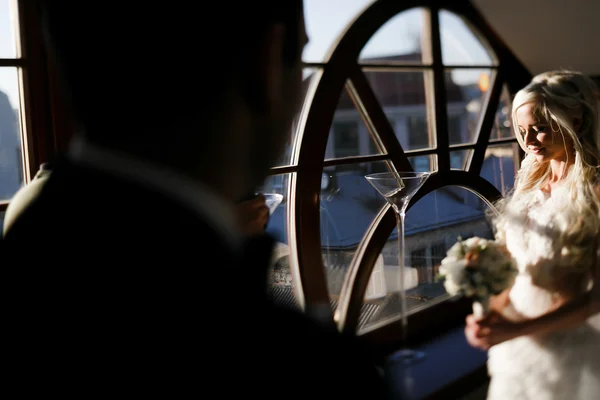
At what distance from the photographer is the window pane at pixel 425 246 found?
9.75 feet

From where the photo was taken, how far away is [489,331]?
1.54 metres

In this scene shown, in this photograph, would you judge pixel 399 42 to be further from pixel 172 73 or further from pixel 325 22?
pixel 172 73

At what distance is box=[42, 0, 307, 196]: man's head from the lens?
0.33 meters

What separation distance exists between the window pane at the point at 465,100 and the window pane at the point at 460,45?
7 centimetres

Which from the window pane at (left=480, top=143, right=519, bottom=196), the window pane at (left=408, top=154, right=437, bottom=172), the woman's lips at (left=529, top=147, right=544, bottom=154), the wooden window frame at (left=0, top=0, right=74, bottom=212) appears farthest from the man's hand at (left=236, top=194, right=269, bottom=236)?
the window pane at (left=480, top=143, right=519, bottom=196)

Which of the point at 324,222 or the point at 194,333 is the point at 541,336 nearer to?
the point at 324,222

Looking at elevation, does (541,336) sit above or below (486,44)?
below

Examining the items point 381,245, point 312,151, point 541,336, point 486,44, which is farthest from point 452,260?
point 486,44

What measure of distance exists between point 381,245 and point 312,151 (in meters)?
0.66

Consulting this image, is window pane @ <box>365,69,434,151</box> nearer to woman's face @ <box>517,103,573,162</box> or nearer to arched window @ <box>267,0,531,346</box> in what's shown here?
arched window @ <box>267,0,531,346</box>

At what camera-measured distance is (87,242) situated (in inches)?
11.7

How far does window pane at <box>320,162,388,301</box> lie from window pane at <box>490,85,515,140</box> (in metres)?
1.24

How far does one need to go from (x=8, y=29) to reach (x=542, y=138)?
5.14 ft

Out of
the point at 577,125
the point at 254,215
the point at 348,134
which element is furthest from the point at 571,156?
the point at 348,134
